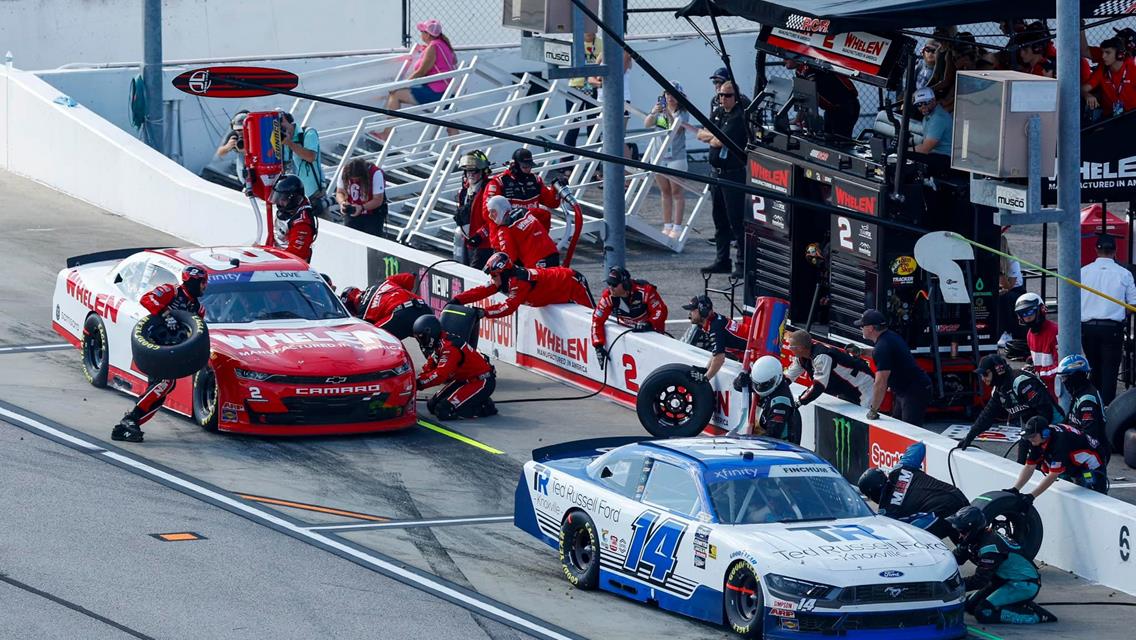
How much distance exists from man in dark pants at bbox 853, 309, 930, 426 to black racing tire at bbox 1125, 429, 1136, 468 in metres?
1.71

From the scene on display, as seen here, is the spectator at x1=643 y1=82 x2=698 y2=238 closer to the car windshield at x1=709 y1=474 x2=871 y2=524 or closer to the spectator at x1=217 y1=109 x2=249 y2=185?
the spectator at x1=217 y1=109 x2=249 y2=185

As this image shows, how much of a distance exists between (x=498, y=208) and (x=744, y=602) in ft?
26.8

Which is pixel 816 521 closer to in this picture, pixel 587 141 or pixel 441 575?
pixel 441 575

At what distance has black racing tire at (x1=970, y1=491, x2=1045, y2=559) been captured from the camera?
1391cm

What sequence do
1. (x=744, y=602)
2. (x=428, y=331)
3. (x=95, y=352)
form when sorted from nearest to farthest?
(x=744, y=602), (x=428, y=331), (x=95, y=352)

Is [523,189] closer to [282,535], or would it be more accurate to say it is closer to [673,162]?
[673,162]

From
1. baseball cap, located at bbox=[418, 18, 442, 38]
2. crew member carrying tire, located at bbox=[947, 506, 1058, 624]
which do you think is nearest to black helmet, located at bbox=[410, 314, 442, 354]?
crew member carrying tire, located at bbox=[947, 506, 1058, 624]

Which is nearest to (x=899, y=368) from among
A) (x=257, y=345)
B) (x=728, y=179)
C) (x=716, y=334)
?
(x=716, y=334)

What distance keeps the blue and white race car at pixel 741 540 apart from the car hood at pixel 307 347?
3084 millimetres

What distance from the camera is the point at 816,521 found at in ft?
42.5

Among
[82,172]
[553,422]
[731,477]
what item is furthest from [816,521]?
[82,172]

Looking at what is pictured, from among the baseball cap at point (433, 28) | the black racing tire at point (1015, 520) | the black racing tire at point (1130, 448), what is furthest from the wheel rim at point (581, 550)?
the baseball cap at point (433, 28)

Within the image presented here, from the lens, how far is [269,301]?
18.0m

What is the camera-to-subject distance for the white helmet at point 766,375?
15.6 meters
